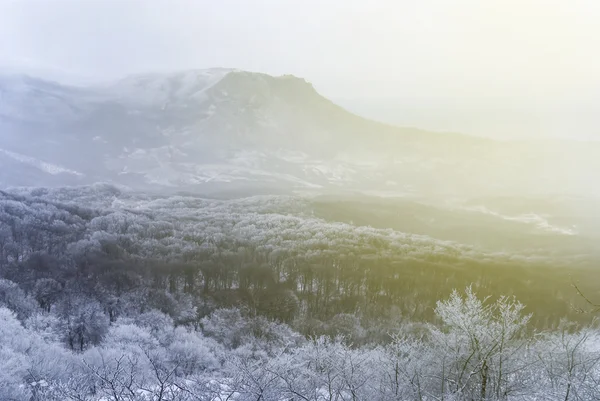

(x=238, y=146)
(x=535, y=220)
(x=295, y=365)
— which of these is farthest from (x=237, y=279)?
(x=238, y=146)

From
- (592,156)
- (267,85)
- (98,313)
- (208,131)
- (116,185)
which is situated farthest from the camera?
Answer: (267,85)

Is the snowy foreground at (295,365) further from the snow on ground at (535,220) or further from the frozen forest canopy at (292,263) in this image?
the snow on ground at (535,220)

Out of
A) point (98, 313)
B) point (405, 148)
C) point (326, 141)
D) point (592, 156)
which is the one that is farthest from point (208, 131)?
point (592, 156)

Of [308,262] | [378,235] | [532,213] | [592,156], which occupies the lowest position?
[308,262]

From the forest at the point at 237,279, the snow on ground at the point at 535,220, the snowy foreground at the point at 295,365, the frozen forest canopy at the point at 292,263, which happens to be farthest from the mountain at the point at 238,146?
the snowy foreground at the point at 295,365

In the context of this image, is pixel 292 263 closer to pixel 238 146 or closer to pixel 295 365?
pixel 295 365

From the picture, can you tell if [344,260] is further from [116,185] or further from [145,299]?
[116,185]
